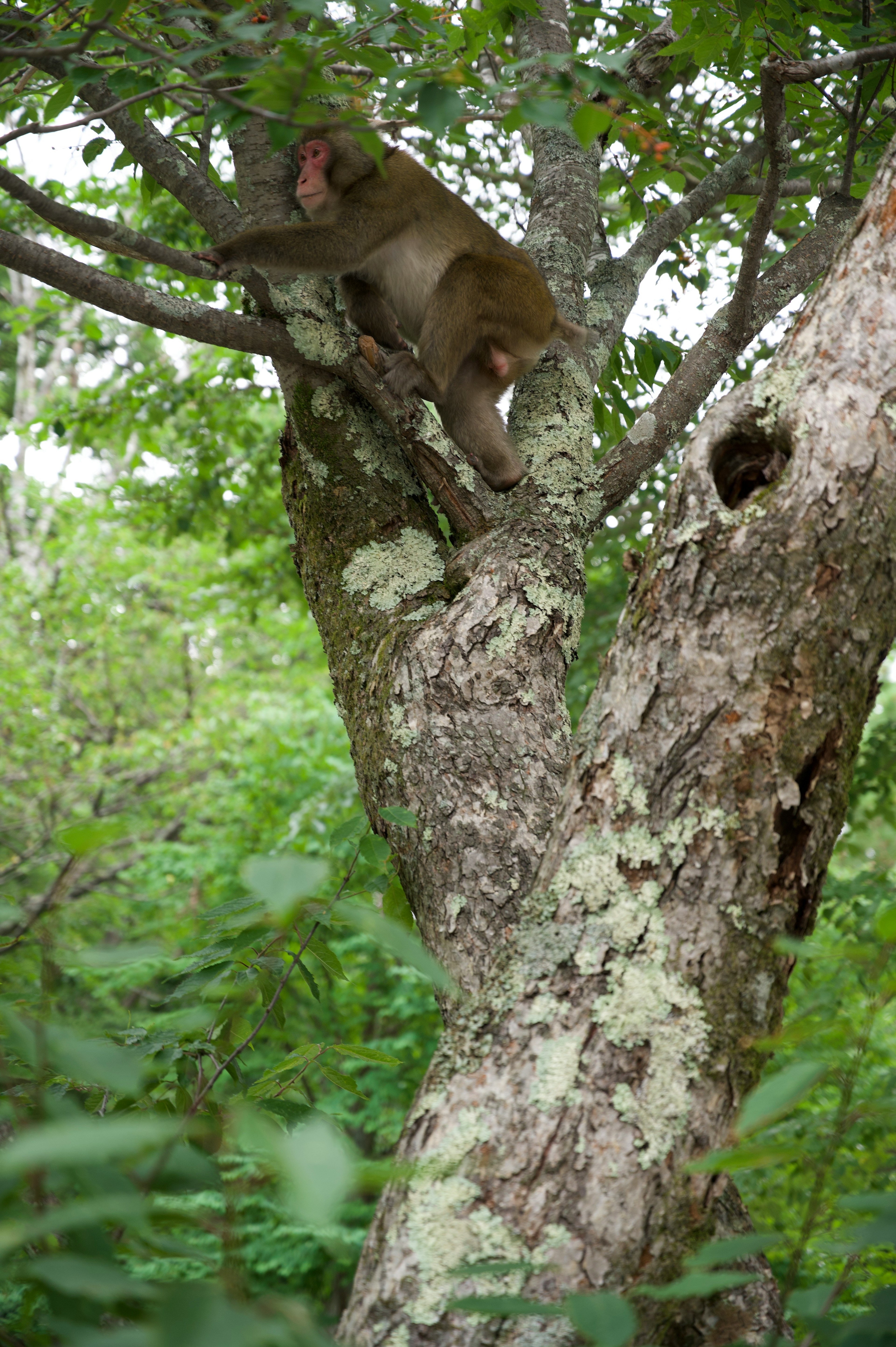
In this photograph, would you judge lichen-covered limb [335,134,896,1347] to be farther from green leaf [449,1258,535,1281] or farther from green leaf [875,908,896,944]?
green leaf [875,908,896,944]

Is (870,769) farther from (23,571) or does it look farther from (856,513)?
(23,571)

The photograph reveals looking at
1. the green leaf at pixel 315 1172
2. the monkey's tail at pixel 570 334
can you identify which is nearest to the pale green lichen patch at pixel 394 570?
the monkey's tail at pixel 570 334

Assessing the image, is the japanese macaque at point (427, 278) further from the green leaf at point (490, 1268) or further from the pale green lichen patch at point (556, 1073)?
the green leaf at point (490, 1268)

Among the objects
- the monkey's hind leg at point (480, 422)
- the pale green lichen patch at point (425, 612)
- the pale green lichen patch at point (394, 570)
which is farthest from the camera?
the monkey's hind leg at point (480, 422)

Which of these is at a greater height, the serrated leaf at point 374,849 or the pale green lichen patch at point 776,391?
the pale green lichen patch at point 776,391

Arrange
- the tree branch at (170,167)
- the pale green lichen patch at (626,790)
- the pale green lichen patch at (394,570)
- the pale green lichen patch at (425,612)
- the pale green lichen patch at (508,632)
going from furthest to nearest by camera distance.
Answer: the tree branch at (170,167), the pale green lichen patch at (394,570), the pale green lichen patch at (425,612), the pale green lichen patch at (508,632), the pale green lichen patch at (626,790)

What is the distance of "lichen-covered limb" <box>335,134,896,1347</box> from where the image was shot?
1.17m

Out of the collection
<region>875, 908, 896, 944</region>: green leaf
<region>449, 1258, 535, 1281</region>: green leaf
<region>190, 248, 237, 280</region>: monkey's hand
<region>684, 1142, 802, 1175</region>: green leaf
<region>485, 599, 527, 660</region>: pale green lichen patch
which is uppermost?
<region>190, 248, 237, 280</region>: monkey's hand

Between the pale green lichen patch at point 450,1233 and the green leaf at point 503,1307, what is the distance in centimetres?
19

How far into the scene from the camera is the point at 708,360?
2.86 m

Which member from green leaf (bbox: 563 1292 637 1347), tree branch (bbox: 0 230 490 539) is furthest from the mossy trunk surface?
tree branch (bbox: 0 230 490 539)

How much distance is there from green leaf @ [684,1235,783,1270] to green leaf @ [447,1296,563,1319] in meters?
0.14

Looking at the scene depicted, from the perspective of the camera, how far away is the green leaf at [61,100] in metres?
2.08

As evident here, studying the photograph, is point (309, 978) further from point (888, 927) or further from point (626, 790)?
point (888, 927)
